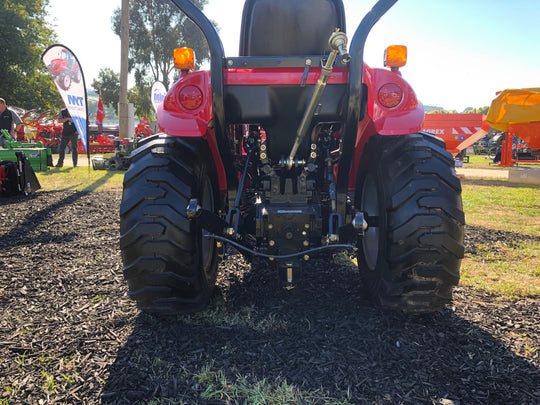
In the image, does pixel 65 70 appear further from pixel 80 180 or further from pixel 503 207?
pixel 503 207

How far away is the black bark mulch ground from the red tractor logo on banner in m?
7.51

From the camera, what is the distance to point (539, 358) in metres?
2.20

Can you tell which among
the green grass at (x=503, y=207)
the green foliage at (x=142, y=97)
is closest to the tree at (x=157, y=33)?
the green foliage at (x=142, y=97)

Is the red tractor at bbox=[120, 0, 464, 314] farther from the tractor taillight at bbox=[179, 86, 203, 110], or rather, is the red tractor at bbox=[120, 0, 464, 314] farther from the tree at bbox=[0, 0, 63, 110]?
the tree at bbox=[0, 0, 63, 110]

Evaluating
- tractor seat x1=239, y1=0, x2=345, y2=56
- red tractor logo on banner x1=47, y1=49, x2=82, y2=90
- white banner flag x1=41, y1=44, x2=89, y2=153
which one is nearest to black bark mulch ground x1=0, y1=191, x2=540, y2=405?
tractor seat x1=239, y1=0, x2=345, y2=56

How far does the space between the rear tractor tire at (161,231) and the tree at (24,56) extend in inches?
1361

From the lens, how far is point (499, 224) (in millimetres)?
5688

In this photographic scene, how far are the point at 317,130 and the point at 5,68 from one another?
3518 centimetres

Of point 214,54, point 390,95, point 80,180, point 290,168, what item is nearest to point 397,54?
point 390,95

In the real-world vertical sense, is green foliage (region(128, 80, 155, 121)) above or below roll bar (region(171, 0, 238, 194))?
above

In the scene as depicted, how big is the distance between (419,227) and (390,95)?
826 mm

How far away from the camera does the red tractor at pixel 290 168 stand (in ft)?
7.52

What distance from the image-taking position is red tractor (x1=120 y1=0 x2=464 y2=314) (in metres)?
2.29

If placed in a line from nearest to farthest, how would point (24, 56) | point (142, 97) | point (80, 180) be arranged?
point (80, 180), point (24, 56), point (142, 97)
